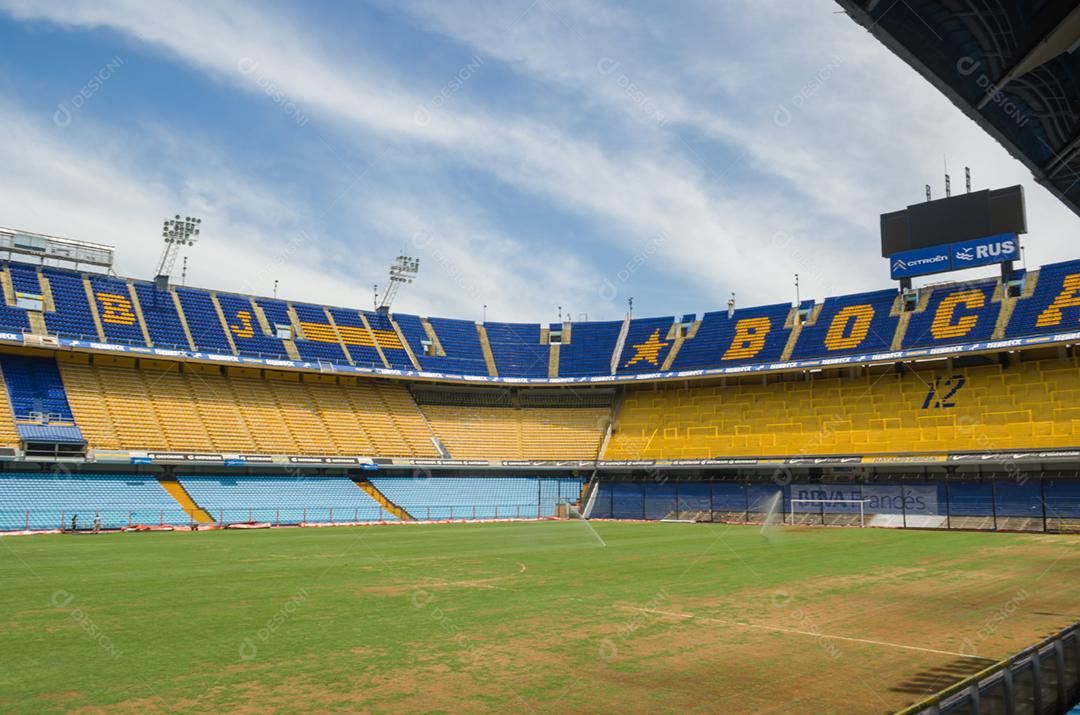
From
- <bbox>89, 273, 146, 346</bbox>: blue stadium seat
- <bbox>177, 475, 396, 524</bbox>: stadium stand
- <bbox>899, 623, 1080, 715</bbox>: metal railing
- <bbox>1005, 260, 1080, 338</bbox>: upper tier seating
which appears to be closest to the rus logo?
<bbox>1005, 260, 1080, 338</bbox>: upper tier seating

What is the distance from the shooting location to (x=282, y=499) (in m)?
48.4

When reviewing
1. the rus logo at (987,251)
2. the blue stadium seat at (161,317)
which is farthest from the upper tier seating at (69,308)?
the rus logo at (987,251)

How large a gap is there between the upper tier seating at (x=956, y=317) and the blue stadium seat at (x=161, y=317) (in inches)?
1943

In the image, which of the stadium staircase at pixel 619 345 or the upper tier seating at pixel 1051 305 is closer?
the upper tier seating at pixel 1051 305

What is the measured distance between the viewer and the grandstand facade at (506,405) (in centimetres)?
4531

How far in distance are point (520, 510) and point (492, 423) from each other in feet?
A: 31.3

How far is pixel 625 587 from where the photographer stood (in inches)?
765

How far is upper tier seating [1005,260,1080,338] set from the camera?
155 feet

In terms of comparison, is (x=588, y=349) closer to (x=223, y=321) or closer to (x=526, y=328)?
(x=526, y=328)

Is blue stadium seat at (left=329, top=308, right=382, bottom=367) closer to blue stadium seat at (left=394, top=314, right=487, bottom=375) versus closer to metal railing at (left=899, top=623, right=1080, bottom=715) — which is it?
blue stadium seat at (left=394, top=314, right=487, bottom=375)

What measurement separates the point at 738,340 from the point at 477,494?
23756 millimetres

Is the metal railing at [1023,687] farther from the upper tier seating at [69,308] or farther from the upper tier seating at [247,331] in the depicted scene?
the upper tier seating at [247,331]

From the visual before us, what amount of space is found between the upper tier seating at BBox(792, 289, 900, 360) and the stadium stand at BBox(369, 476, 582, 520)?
68.1 ft

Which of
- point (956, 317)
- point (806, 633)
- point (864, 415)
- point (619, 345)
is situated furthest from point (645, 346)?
point (806, 633)
